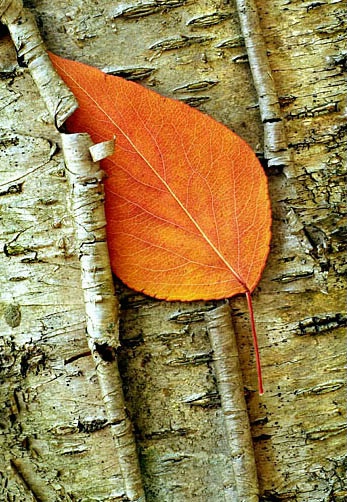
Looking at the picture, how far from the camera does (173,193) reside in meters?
0.96

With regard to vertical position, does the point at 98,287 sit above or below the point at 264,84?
below

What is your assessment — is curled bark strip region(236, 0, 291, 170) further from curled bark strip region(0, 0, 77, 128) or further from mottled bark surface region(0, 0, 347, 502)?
curled bark strip region(0, 0, 77, 128)

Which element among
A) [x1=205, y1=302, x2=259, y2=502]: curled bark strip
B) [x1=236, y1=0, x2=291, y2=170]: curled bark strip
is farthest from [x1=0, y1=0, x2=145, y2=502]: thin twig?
[x1=236, y1=0, x2=291, y2=170]: curled bark strip

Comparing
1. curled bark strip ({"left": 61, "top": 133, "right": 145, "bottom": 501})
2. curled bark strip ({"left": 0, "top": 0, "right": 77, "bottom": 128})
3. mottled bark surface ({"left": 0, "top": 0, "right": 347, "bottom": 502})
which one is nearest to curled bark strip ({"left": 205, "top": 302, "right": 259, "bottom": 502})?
mottled bark surface ({"left": 0, "top": 0, "right": 347, "bottom": 502})

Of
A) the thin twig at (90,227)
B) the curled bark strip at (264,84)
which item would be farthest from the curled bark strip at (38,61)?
the curled bark strip at (264,84)

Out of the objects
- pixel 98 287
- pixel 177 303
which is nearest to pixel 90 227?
pixel 98 287

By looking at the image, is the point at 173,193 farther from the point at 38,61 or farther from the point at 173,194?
the point at 38,61

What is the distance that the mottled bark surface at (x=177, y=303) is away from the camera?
0.98 meters

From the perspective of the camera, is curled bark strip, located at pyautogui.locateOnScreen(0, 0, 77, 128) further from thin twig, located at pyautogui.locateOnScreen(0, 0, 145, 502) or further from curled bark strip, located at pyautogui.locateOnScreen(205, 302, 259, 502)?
curled bark strip, located at pyautogui.locateOnScreen(205, 302, 259, 502)

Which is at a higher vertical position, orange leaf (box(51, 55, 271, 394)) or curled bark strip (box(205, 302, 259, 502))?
orange leaf (box(51, 55, 271, 394))

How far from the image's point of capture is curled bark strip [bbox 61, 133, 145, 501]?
36.7 inches

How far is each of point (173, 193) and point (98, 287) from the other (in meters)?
0.21

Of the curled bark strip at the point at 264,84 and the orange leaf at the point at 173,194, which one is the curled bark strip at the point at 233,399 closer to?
the orange leaf at the point at 173,194

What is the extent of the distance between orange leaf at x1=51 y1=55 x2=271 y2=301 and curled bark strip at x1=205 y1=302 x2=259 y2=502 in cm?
5
